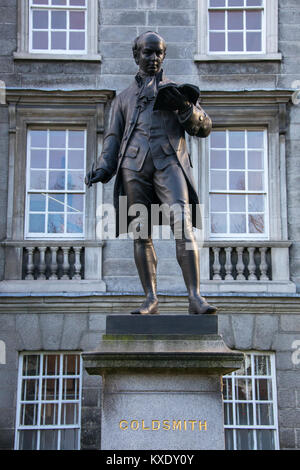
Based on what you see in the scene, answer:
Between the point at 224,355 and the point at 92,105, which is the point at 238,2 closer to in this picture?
the point at 92,105

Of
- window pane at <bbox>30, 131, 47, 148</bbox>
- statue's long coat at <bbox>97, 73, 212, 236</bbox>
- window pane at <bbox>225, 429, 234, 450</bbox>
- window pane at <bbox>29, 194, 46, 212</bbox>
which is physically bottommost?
window pane at <bbox>225, 429, 234, 450</bbox>

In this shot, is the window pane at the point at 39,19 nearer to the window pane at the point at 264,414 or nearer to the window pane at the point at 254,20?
the window pane at the point at 254,20

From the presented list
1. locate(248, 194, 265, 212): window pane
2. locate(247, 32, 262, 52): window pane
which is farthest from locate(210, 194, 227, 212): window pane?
locate(247, 32, 262, 52): window pane

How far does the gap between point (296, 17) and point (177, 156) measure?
8522 mm

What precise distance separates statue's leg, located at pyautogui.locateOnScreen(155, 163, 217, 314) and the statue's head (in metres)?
0.98

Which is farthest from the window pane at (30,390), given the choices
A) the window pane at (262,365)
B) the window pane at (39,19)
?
the window pane at (39,19)

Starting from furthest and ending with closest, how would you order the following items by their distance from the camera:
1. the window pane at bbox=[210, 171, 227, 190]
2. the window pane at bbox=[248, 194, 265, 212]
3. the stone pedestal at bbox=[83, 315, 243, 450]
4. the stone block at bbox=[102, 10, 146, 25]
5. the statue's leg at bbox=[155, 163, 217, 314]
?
the stone block at bbox=[102, 10, 146, 25] < the window pane at bbox=[210, 171, 227, 190] < the window pane at bbox=[248, 194, 265, 212] < the statue's leg at bbox=[155, 163, 217, 314] < the stone pedestal at bbox=[83, 315, 243, 450]

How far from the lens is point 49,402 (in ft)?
42.2

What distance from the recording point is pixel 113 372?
6113mm

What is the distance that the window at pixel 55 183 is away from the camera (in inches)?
538

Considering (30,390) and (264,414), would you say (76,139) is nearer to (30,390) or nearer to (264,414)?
(30,390)

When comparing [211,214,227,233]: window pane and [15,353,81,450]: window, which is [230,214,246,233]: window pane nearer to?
[211,214,227,233]: window pane

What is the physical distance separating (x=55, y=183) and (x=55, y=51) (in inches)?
100

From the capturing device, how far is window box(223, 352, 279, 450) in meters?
12.7
